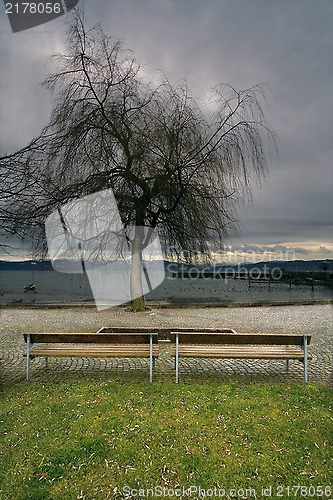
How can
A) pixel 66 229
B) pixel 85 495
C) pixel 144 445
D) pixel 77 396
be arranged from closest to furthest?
1. pixel 85 495
2. pixel 144 445
3. pixel 77 396
4. pixel 66 229

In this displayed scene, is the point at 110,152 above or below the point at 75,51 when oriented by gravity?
below

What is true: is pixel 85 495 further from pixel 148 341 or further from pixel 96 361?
pixel 96 361

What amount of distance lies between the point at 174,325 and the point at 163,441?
6.72 metres

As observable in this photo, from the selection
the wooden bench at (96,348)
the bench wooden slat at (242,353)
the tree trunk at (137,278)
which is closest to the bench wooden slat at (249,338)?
the bench wooden slat at (242,353)

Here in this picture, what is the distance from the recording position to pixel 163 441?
3521 millimetres

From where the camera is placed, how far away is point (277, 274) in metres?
41.2

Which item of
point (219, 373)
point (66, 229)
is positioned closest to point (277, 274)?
point (66, 229)

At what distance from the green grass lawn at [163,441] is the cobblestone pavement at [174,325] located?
0.73 meters

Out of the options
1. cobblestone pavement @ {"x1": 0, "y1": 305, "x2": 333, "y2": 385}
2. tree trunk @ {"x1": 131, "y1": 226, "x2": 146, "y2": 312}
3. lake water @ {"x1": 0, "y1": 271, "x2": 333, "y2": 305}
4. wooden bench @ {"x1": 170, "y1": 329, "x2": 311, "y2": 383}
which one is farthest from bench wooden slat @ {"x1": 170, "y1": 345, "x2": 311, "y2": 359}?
tree trunk @ {"x1": 131, "y1": 226, "x2": 146, "y2": 312}

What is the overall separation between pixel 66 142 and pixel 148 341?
250 inches

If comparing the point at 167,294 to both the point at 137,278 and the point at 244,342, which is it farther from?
the point at 244,342

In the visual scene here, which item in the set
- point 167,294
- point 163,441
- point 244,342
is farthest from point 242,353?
point 167,294

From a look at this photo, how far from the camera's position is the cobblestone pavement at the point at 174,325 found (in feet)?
18.7

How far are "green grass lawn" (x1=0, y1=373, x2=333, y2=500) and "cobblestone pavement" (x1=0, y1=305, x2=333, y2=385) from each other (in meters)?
0.73
